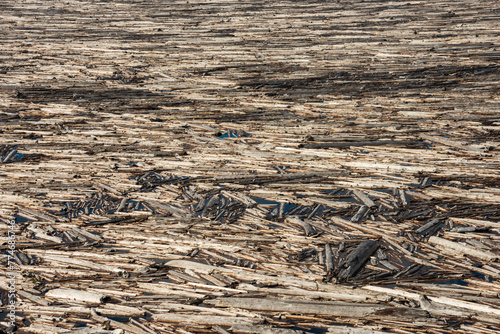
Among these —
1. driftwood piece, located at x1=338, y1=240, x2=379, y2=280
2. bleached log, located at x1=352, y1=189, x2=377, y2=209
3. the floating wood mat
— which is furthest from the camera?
bleached log, located at x1=352, y1=189, x2=377, y2=209

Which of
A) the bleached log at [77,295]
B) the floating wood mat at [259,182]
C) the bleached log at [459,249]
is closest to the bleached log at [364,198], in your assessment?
the floating wood mat at [259,182]

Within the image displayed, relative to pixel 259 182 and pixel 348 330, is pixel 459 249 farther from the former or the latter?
pixel 259 182

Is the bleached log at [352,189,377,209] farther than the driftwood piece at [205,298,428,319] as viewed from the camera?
Yes

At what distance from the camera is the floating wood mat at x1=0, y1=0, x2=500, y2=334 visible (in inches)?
180

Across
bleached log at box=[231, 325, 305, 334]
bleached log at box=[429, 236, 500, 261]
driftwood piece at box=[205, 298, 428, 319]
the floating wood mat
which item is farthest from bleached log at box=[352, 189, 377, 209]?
bleached log at box=[231, 325, 305, 334]

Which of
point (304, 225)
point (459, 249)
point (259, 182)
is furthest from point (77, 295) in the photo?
point (459, 249)

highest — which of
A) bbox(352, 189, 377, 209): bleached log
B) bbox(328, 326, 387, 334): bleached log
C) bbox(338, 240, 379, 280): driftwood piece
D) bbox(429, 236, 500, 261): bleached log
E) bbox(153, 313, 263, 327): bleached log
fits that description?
bbox(352, 189, 377, 209): bleached log

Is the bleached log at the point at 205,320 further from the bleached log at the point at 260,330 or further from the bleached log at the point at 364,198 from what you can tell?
the bleached log at the point at 364,198

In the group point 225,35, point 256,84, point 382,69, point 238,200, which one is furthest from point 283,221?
point 225,35

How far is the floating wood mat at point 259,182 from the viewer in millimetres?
4566

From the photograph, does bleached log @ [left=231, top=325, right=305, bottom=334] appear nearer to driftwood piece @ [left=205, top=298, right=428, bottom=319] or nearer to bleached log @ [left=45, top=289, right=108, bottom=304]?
driftwood piece @ [left=205, top=298, right=428, bottom=319]

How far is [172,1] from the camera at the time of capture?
18.5 meters

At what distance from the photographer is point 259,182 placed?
673cm

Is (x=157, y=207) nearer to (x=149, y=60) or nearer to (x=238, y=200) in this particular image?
(x=238, y=200)
